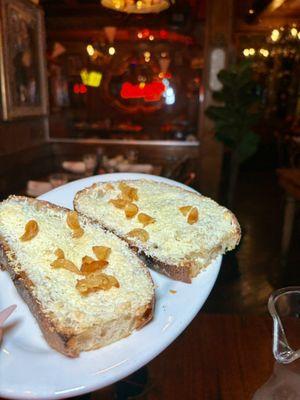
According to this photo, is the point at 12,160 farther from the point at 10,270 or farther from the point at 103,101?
the point at 103,101

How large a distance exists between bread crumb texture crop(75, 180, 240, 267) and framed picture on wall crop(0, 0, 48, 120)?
2828 mm

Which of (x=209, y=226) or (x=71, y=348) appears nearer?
(x=71, y=348)

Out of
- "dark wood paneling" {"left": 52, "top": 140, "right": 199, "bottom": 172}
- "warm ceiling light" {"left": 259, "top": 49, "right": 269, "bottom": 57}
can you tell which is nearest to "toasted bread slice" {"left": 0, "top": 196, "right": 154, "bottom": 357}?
"dark wood paneling" {"left": 52, "top": 140, "right": 199, "bottom": 172}

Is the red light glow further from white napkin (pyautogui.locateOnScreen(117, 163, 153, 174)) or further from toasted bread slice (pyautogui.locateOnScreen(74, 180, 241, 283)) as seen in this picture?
toasted bread slice (pyautogui.locateOnScreen(74, 180, 241, 283))

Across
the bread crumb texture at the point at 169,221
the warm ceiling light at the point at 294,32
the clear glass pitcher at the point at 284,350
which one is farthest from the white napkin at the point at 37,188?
the warm ceiling light at the point at 294,32

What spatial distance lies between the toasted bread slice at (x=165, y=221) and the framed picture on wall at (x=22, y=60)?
9.28 feet

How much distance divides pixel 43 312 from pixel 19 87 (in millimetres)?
3557

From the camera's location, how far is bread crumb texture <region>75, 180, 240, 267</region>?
896 mm

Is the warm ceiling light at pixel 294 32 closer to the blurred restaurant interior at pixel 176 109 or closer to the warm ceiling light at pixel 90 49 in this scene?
the blurred restaurant interior at pixel 176 109

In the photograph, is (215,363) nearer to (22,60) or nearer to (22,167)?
(22,167)

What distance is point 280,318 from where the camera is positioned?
2.43 feet

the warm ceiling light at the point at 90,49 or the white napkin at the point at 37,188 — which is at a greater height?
the warm ceiling light at the point at 90,49

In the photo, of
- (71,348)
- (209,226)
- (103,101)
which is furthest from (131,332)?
(103,101)

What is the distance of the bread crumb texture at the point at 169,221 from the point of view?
2.94ft
